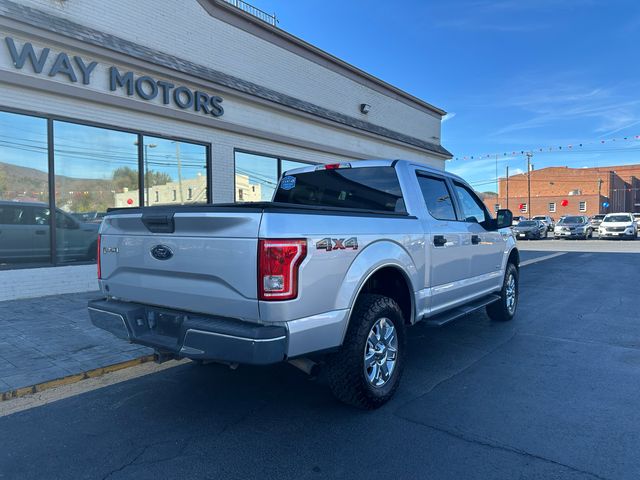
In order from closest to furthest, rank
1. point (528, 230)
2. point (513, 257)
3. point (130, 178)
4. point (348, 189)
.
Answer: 1. point (348, 189)
2. point (513, 257)
3. point (130, 178)
4. point (528, 230)

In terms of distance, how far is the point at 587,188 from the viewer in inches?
2625

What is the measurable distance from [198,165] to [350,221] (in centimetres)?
742

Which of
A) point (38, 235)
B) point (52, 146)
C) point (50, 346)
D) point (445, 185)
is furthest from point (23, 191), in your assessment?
point (445, 185)

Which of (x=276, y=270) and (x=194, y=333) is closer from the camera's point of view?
(x=276, y=270)

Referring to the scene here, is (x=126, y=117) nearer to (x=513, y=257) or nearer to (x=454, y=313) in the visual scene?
(x=454, y=313)

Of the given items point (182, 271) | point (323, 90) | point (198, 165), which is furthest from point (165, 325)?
point (323, 90)

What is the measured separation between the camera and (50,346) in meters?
5.09

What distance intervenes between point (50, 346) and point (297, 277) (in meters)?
3.73

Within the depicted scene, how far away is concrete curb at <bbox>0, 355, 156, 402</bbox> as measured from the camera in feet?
12.9

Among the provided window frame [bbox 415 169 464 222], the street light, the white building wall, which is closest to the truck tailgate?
window frame [bbox 415 169 464 222]

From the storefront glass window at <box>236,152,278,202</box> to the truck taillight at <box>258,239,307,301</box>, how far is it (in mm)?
8271

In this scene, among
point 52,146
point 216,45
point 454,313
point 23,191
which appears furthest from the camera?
point 216,45

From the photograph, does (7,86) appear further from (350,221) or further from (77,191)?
(350,221)

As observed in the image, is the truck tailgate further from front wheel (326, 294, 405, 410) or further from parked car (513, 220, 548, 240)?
parked car (513, 220, 548, 240)
